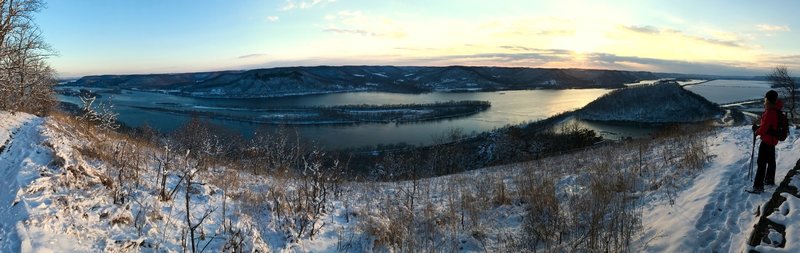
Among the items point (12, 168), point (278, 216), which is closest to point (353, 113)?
point (12, 168)

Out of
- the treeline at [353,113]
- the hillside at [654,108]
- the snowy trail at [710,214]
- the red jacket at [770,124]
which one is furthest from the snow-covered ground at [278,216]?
the hillside at [654,108]

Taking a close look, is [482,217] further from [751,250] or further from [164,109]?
[164,109]

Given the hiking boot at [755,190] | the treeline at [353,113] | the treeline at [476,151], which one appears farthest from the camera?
the treeline at [353,113]

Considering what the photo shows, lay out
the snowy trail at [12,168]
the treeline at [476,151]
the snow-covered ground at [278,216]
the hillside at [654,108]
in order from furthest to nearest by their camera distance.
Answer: the hillside at [654,108] → the treeline at [476,151] → the snow-covered ground at [278,216] → the snowy trail at [12,168]

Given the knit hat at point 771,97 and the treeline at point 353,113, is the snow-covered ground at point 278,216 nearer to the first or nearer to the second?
the knit hat at point 771,97

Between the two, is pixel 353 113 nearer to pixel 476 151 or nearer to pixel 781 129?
pixel 476 151

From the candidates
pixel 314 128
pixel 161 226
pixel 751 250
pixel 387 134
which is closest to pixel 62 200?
pixel 161 226
